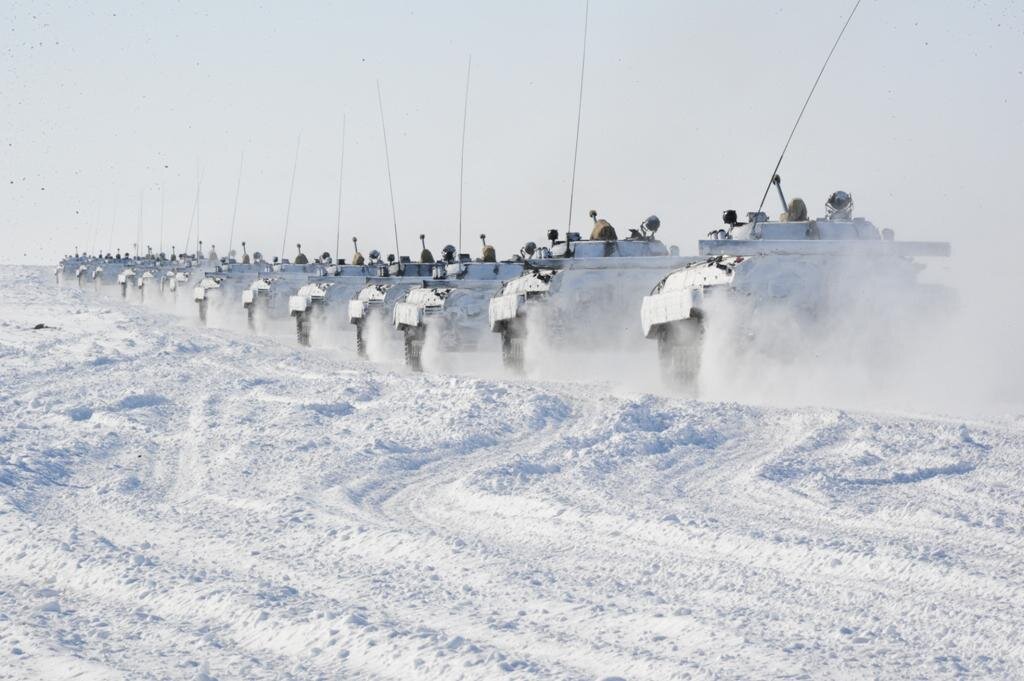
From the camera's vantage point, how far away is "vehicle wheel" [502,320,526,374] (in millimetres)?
20906

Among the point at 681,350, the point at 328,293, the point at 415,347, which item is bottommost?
the point at 415,347

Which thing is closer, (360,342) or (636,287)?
(636,287)

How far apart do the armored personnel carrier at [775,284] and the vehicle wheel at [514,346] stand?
11.1ft

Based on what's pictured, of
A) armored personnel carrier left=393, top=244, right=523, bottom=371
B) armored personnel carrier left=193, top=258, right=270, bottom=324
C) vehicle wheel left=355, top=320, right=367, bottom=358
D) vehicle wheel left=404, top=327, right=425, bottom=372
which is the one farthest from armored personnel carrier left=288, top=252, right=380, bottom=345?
armored personnel carrier left=193, top=258, right=270, bottom=324

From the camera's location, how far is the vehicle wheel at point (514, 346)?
823 inches

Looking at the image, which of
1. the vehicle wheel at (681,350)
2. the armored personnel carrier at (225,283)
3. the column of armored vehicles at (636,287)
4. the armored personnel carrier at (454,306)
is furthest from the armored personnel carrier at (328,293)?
the vehicle wheel at (681,350)

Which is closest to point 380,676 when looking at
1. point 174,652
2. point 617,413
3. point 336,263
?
point 174,652

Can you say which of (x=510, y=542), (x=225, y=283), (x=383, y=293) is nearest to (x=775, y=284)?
(x=510, y=542)

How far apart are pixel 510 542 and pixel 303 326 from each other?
25.7 meters

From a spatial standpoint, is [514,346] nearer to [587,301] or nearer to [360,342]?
[587,301]

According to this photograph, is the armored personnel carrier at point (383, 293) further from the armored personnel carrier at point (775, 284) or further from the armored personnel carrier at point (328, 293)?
the armored personnel carrier at point (775, 284)

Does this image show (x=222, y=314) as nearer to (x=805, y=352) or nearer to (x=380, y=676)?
(x=805, y=352)

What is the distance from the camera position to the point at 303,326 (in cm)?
3256

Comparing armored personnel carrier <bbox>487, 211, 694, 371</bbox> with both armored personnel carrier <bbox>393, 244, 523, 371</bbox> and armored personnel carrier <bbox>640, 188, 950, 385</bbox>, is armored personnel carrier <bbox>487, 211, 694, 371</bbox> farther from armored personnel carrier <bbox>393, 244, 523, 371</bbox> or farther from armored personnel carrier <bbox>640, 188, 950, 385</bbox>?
armored personnel carrier <bbox>393, 244, 523, 371</bbox>
